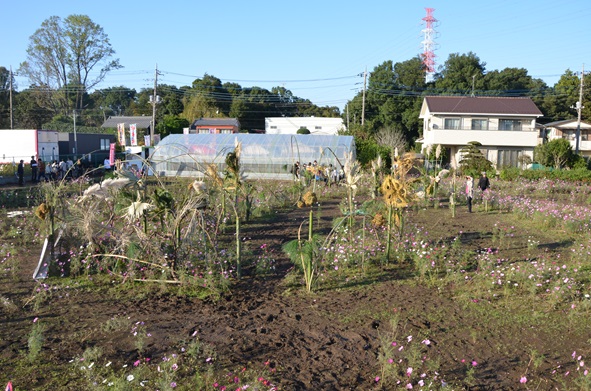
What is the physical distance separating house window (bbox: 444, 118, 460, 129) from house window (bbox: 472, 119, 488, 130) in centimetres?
107

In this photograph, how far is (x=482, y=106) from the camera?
3375 cm

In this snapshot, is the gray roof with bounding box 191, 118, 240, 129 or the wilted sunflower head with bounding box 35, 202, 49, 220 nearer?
the wilted sunflower head with bounding box 35, 202, 49, 220

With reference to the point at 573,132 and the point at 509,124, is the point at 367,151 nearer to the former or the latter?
the point at 509,124

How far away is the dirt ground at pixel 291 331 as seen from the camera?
4.20m

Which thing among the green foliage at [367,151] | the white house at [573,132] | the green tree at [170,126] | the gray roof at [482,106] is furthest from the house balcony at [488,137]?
the green tree at [170,126]

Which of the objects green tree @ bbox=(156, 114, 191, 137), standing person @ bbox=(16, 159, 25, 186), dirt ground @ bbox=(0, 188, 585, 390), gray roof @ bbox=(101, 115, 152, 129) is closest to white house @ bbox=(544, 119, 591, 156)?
green tree @ bbox=(156, 114, 191, 137)

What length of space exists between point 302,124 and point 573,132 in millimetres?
24645

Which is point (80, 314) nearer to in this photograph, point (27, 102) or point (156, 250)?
point (156, 250)

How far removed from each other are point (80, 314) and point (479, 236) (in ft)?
23.4

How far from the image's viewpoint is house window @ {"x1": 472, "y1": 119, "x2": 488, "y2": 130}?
3344 centimetres

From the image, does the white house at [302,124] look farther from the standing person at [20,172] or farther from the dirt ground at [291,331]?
the dirt ground at [291,331]

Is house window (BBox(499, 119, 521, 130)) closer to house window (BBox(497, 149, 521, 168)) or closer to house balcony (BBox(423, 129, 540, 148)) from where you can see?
house balcony (BBox(423, 129, 540, 148))

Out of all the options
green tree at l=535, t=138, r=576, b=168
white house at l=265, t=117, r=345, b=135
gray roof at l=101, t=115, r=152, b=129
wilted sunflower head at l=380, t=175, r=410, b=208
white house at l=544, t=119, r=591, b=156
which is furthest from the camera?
white house at l=265, t=117, r=345, b=135

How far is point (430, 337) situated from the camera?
4852 mm
